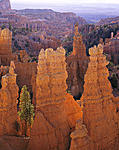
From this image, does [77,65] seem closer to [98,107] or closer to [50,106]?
[98,107]

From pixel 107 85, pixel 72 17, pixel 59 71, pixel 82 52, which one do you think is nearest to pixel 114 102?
pixel 107 85

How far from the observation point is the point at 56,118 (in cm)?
1127

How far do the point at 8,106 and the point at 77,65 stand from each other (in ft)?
63.6

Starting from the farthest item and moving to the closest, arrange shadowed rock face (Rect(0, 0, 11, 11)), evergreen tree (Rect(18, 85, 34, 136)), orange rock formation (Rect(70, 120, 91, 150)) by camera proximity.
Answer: shadowed rock face (Rect(0, 0, 11, 11)), evergreen tree (Rect(18, 85, 34, 136)), orange rock formation (Rect(70, 120, 91, 150))

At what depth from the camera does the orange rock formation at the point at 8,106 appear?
13023 mm

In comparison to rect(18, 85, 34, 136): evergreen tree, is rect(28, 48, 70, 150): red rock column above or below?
above

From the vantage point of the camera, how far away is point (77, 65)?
104 feet

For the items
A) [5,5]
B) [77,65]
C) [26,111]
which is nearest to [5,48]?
[77,65]

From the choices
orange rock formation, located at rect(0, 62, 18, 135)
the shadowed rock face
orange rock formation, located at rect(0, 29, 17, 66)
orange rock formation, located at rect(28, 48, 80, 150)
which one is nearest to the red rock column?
orange rock formation, located at rect(28, 48, 80, 150)

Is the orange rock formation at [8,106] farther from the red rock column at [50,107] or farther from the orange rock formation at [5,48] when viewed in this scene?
the orange rock formation at [5,48]

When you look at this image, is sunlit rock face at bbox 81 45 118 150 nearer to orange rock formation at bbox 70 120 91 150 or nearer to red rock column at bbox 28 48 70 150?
red rock column at bbox 28 48 70 150

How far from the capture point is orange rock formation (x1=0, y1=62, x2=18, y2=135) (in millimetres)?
13023

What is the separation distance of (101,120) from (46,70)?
3458 millimetres

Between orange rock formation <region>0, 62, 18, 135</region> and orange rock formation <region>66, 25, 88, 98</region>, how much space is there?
17.1 meters
